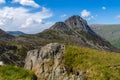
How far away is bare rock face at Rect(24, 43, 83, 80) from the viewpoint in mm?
51031

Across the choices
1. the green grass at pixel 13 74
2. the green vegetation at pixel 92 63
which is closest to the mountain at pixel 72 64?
the green vegetation at pixel 92 63

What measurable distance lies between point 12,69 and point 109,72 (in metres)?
22.8

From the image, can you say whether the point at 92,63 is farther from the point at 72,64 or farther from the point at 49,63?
the point at 49,63

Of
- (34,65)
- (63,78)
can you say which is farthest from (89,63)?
(34,65)

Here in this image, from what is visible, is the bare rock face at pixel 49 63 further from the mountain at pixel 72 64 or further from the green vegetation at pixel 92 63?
the green vegetation at pixel 92 63

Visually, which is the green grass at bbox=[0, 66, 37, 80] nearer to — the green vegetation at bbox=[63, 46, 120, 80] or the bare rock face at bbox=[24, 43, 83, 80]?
the green vegetation at bbox=[63, 46, 120, 80]

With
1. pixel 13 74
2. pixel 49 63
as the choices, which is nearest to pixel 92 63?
pixel 49 63

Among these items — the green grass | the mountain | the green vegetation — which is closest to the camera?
the green grass

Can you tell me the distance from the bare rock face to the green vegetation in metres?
1.34

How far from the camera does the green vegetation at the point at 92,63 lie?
44.9m

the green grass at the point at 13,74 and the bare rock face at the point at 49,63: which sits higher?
the green grass at the point at 13,74

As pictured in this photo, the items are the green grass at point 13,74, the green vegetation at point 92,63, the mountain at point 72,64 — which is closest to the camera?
the green grass at point 13,74

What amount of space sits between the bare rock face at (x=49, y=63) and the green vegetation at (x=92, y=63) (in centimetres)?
134

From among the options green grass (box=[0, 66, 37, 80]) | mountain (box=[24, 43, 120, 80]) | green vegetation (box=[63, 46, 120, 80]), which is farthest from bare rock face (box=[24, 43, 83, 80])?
green grass (box=[0, 66, 37, 80])
